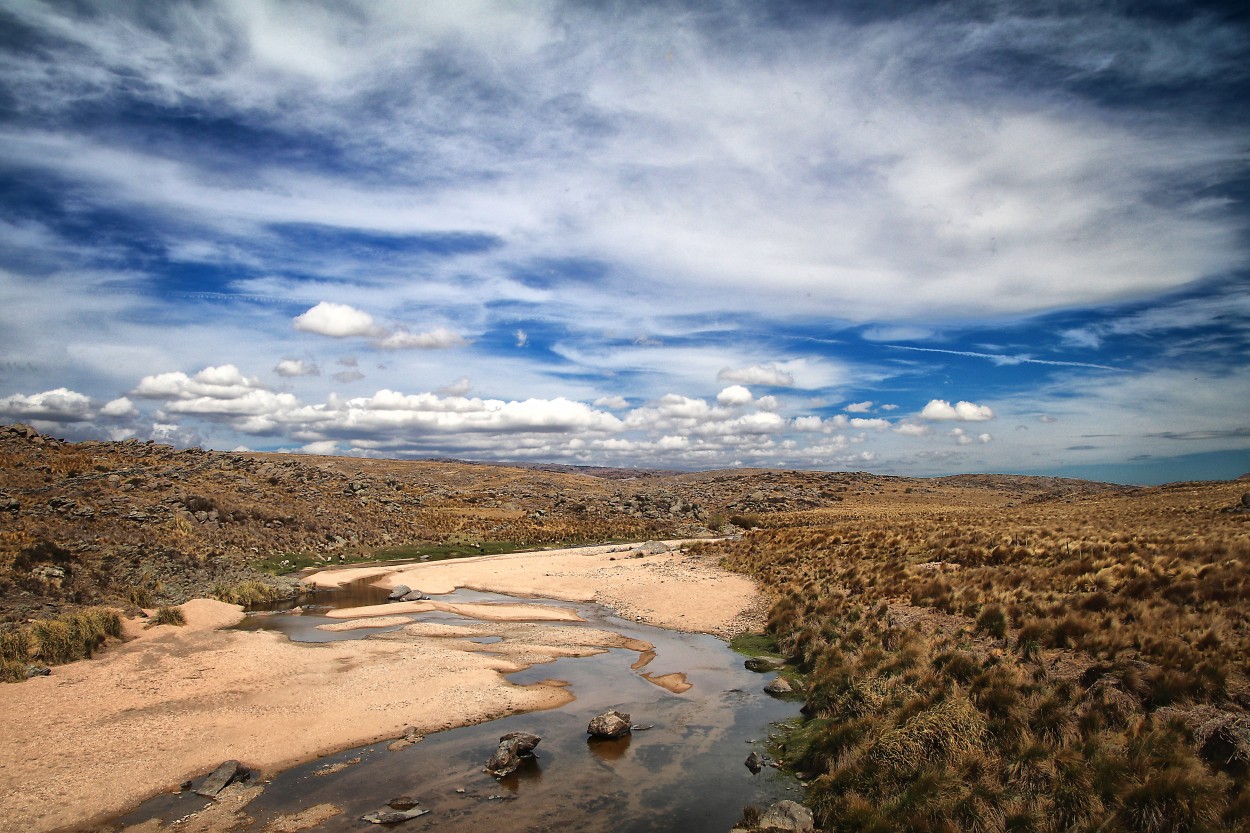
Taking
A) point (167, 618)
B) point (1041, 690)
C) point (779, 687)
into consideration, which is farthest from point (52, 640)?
point (1041, 690)

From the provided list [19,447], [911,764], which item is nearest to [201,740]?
[911,764]

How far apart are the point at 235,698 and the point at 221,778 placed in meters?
5.69

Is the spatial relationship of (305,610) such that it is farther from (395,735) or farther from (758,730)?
(758,730)

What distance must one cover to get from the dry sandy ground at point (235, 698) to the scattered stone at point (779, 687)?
6.81 meters

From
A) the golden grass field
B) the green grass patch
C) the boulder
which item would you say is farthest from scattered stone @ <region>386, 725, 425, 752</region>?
the green grass patch

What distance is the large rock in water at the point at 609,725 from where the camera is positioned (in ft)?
55.7

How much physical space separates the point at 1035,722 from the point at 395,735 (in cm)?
1564

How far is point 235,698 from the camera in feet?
64.1

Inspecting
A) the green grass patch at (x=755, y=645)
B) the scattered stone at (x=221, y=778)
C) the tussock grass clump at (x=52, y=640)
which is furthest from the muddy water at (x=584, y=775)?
the tussock grass clump at (x=52, y=640)

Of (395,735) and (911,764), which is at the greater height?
(911,764)

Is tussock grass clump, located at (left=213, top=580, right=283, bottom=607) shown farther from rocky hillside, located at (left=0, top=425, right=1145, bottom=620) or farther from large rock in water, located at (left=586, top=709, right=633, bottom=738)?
large rock in water, located at (left=586, top=709, right=633, bottom=738)

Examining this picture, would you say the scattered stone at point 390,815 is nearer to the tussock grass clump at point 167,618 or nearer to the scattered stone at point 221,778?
the scattered stone at point 221,778

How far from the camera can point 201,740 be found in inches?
655

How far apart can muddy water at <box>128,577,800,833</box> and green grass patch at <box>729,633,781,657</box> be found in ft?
12.2
